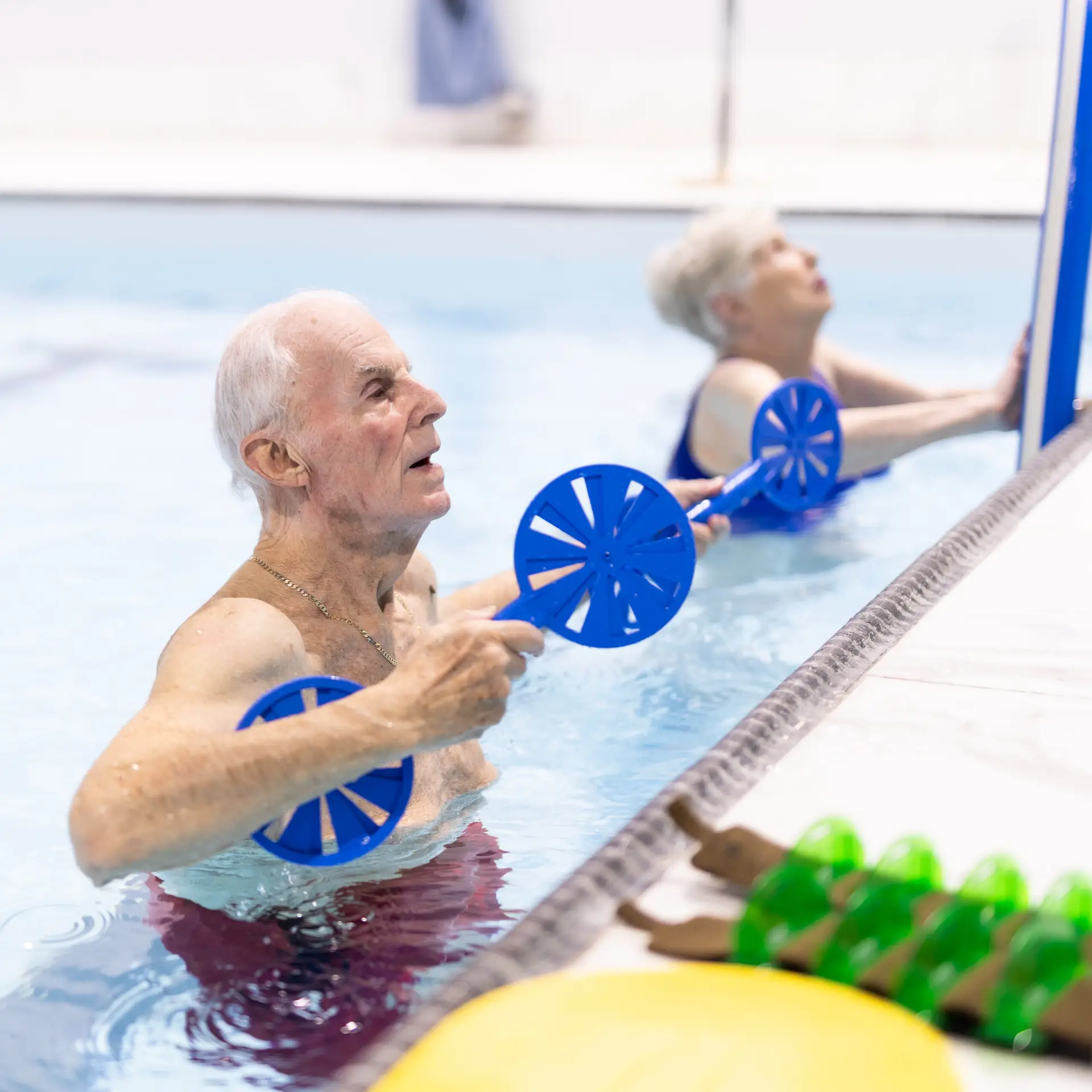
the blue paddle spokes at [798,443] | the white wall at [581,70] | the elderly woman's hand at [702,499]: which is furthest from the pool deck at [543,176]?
the elderly woman's hand at [702,499]

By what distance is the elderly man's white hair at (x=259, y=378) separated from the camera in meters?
2.01

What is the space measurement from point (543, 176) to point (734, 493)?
929 centimetres

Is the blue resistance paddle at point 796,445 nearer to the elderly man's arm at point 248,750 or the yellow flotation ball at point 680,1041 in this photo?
the elderly man's arm at point 248,750

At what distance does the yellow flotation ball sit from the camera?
1.08m

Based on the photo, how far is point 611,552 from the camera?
7.01ft

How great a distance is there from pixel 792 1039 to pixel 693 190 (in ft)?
→ 32.8

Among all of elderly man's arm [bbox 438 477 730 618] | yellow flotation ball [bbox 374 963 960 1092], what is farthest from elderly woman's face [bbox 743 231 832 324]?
yellow flotation ball [bbox 374 963 960 1092]

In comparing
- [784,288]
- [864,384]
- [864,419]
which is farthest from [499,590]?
[864,384]

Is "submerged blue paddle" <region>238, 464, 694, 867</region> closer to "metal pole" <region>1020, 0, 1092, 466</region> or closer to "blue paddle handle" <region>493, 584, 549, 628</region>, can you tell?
"blue paddle handle" <region>493, 584, 549, 628</region>

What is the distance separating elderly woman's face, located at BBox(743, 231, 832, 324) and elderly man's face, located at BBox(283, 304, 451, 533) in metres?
2.32

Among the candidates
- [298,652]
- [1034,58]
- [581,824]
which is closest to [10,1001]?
[298,652]

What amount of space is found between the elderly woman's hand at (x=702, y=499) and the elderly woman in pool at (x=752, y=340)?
1.24 meters

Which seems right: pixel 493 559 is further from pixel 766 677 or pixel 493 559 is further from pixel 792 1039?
pixel 792 1039

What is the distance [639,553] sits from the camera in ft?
7.07
